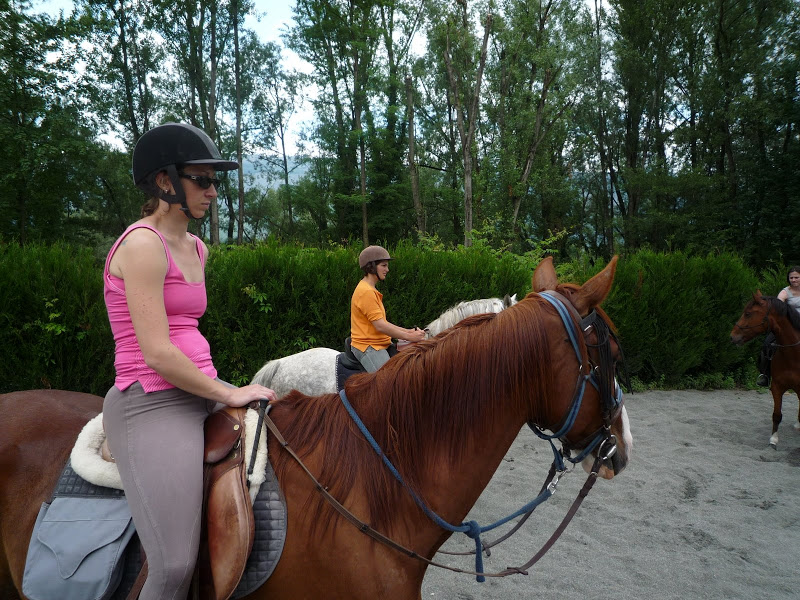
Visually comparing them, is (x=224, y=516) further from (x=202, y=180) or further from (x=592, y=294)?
(x=592, y=294)

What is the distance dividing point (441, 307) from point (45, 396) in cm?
607

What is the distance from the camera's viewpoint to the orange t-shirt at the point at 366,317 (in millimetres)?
4859

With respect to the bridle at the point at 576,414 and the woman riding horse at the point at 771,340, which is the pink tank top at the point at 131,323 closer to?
the bridle at the point at 576,414

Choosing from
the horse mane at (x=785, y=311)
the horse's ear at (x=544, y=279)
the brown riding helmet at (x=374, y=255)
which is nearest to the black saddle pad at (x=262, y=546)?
the horse's ear at (x=544, y=279)

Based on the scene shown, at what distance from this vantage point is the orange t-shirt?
15.9ft

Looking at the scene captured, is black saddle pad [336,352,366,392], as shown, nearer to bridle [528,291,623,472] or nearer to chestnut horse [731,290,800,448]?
bridle [528,291,623,472]

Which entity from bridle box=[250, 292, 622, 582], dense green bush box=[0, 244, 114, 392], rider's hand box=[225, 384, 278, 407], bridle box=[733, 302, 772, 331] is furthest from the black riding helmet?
bridle box=[733, 302, 772, 331]

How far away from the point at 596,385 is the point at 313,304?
17.9ft

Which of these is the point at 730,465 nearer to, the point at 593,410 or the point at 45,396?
the point at 593,410

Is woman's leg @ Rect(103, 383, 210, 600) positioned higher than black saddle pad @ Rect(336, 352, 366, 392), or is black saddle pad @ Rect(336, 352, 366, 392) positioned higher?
woman's leg @ Rect(103, 383, 210, 600)

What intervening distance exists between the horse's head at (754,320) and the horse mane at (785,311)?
A: 0.10m

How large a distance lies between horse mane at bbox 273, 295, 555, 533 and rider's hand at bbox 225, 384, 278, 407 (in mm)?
147

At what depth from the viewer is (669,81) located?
2758 centimetres

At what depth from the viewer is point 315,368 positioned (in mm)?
5023
